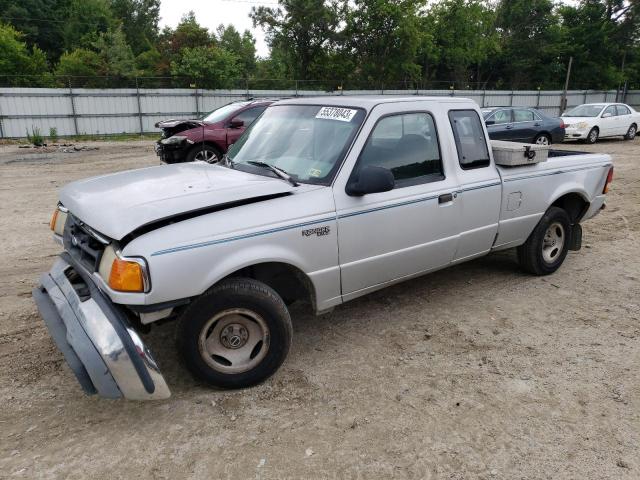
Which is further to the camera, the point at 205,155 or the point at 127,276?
the point at 205,155

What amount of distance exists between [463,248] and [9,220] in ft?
22.3

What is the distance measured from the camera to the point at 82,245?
3.31m

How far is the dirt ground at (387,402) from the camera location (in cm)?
274

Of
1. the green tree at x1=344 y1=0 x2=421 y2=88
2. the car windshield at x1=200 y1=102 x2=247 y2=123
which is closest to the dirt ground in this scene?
the car windshield at x1=200 y1=102 x2=247 y2=123

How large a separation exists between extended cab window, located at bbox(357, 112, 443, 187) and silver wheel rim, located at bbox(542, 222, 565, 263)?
1.94 metres

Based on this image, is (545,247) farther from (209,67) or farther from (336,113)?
(209,67)

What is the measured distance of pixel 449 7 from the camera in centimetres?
4344

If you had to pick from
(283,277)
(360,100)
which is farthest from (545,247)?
(283,277)

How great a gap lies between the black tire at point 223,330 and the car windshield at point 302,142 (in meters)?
0.97

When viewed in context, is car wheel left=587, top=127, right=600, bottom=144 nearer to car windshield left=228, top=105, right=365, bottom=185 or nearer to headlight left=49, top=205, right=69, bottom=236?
car windshield left=228, top=105, right=365, bottom=185

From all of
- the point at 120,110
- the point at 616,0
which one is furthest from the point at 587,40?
the point at 120,110

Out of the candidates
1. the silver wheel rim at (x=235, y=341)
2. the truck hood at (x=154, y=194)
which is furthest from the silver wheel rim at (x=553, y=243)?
the silver wheel rim at (x=235, y=341)

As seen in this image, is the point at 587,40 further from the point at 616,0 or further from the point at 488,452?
the point at 488,452

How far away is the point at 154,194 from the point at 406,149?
6.57 ft
